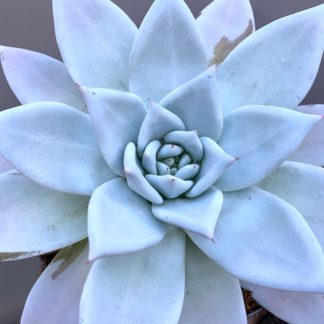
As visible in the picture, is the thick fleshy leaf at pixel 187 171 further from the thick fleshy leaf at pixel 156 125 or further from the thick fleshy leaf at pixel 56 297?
the thick fleshy leaf at pixel 56 297

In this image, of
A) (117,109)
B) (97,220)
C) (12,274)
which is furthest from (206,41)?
(12,274)

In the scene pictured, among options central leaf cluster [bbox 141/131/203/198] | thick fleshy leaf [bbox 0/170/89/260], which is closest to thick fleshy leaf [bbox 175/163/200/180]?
central leaf cluster [bbox 141/131/203/198]

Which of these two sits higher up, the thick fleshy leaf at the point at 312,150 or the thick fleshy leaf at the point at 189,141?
the thick fleshy leaf at the point at 189,141

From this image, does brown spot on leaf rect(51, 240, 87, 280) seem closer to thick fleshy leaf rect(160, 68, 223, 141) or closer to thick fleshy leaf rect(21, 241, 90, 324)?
thick fleshy leaf rect(21, 241, 90, 324)

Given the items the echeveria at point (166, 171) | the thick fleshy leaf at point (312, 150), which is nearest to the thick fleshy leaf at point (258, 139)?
the echeveria at point (166, 171)

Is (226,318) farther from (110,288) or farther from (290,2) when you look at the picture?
(290,2)

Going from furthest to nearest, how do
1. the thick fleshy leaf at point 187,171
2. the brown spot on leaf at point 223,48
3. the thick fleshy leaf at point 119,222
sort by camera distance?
the brown spot on leaf at point 223,48 → the thick fleshy leaf at point 187,171 → the thick fleshy leaf at point 119,222
